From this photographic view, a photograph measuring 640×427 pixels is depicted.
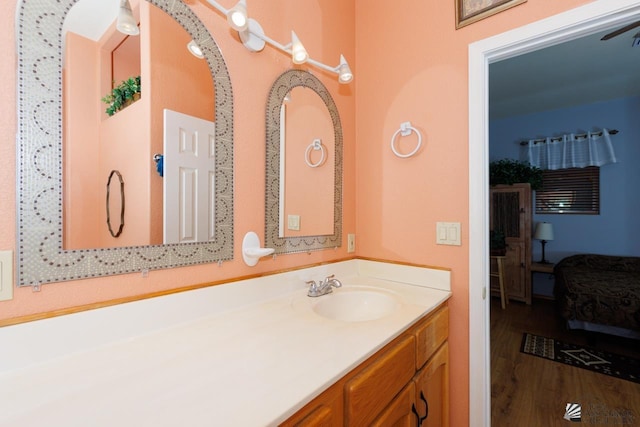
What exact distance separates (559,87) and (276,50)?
146 inches

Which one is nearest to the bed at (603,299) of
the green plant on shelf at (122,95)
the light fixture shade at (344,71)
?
the light fixture shade at (344,71)

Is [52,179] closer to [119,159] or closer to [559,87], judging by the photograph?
[119,159]

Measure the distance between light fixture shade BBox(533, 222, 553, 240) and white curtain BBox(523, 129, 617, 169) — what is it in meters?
0.85

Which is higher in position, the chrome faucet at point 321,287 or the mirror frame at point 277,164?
the mirror frame at point 277,164

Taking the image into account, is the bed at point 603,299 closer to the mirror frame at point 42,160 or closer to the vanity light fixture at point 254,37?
the vanity light fixture at point 254,37

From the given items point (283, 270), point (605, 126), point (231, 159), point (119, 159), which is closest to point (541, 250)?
point (605, 126)

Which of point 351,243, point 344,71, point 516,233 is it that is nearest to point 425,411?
point 351,243

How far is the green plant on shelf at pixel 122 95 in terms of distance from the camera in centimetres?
82

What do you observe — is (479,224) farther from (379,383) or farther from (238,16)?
(238,16)

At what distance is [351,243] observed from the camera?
171cm

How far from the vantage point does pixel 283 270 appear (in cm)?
128

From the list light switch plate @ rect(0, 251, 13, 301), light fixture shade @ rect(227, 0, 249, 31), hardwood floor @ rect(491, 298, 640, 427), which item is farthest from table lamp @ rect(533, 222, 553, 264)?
light switch plate @ rect(0, 251, 13, 301)

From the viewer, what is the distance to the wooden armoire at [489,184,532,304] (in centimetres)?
381

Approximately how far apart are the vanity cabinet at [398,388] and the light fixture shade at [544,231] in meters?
3.49
